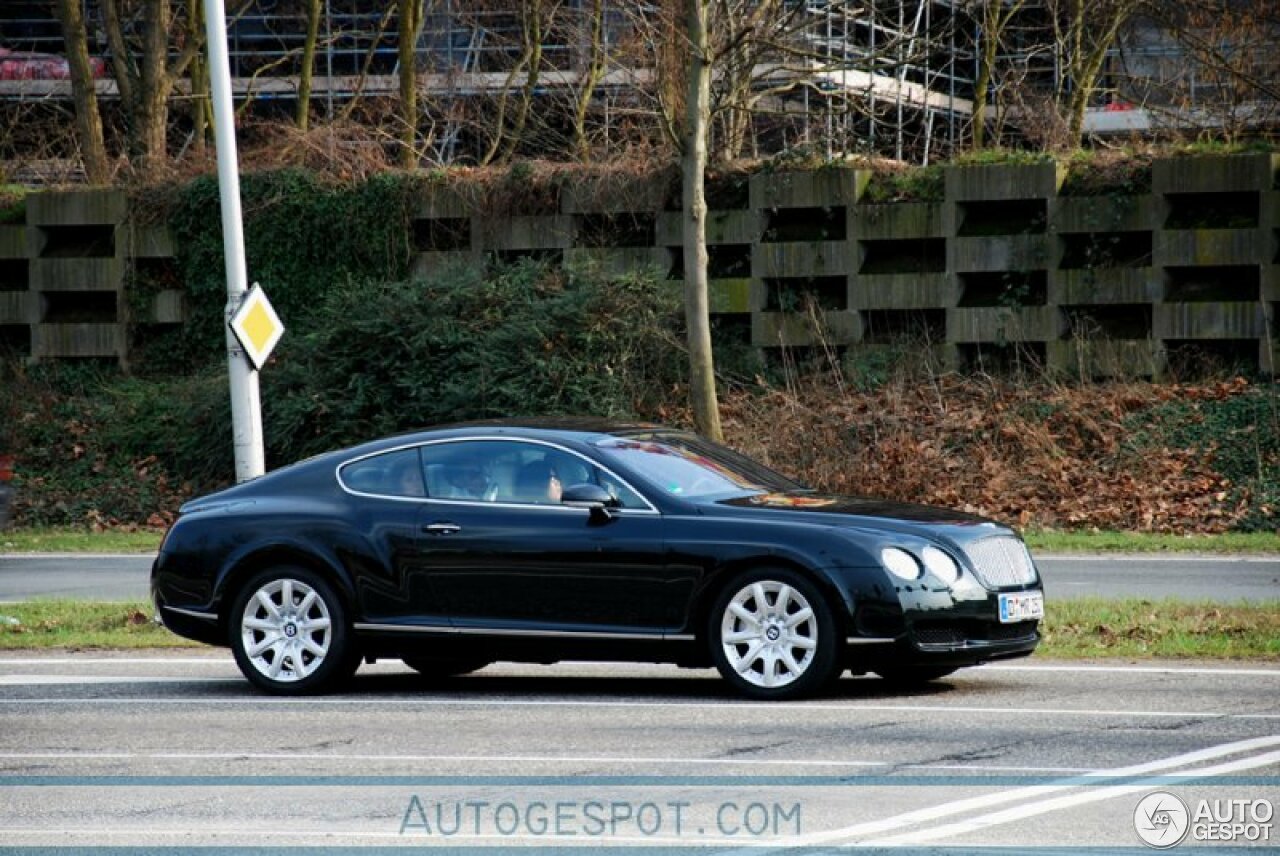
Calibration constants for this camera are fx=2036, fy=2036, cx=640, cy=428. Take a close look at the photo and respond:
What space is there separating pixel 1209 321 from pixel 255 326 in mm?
13240

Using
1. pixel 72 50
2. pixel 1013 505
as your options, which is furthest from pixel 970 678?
pixel 72 50

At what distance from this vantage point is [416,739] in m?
9.59

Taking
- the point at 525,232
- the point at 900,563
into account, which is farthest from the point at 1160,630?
the point at 525,232

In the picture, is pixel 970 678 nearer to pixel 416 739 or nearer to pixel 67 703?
pixel 416 739

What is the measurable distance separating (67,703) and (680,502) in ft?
11.8

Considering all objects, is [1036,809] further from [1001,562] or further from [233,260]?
[233,260]

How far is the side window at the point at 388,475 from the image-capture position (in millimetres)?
11508

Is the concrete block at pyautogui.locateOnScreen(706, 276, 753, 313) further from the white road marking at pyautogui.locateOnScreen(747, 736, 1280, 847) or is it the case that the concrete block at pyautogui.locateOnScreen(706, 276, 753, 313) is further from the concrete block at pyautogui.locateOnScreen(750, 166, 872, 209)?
the white road marking at pyautogui.locateOnScreen(747, 736, 1280, 847)

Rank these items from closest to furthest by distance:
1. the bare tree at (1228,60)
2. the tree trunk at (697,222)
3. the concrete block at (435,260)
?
the tree trunk at (697,222)
the concrete block at (435,260)
the bare tree at (1228,60)

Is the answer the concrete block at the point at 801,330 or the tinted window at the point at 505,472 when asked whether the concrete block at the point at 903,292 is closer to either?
the concrete block at the point at 801,330

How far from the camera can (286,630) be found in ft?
37.6

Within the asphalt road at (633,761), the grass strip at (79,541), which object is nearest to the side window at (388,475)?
the asphalt road at (633,761)

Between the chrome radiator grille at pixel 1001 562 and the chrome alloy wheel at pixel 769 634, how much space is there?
948mm

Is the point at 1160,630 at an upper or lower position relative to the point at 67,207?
lower
